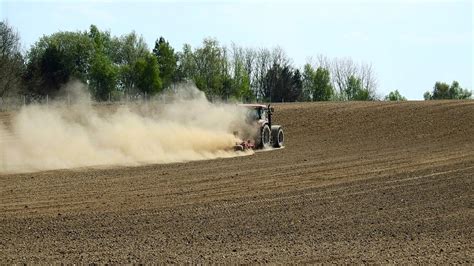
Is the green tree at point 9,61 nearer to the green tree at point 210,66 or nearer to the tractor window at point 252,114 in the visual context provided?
the green tree at point 210,66

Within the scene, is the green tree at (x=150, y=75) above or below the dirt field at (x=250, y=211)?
above

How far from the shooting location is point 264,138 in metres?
32.6

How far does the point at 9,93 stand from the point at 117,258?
2143 inches

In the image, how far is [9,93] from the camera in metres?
61.5

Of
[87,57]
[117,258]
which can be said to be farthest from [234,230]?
[87,57]

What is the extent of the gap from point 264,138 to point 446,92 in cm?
11481

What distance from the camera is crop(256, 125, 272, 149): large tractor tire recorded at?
32.1 metres

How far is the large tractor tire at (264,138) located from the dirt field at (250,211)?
4494mm

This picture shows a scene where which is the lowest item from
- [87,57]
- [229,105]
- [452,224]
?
[452,224]

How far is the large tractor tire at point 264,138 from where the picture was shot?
3212cm

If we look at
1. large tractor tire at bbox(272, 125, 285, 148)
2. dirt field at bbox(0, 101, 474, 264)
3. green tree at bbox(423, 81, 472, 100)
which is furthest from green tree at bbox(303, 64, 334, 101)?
dirt field at bbox(0, 101, 474, 264)

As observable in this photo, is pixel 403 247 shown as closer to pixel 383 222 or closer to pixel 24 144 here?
pixel 383 222

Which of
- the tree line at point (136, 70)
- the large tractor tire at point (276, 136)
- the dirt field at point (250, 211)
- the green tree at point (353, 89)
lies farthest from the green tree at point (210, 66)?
the dirt field at point (250, 211)

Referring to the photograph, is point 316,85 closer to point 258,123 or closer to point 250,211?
point 258,123
